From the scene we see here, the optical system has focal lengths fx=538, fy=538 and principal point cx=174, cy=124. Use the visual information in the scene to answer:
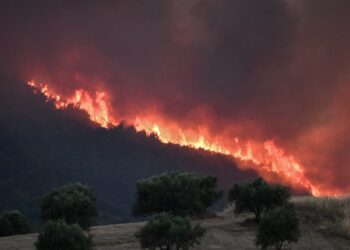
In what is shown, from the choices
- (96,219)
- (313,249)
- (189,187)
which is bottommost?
(313,249)

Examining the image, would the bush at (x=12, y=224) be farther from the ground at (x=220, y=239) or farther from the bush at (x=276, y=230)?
the bush at (x=276, y=230)

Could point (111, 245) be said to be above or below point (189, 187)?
below

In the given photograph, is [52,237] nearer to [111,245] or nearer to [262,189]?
[111,245]

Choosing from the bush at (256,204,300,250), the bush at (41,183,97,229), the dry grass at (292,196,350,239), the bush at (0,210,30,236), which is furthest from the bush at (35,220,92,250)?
the bush at (0,210,30,236)

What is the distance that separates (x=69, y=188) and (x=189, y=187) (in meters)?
19.0

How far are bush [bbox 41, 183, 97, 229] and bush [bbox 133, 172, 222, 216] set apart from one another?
33.1ft

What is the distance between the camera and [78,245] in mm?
52875

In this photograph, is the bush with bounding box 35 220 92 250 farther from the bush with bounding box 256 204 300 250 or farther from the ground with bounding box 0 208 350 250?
the bush with bounding box 256 204 300 250

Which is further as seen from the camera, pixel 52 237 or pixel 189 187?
pixel 189 187

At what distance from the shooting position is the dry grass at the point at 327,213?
7919cm

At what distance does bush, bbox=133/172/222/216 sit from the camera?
266 feet

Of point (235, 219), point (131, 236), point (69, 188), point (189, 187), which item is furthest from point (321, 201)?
point (69, 188)

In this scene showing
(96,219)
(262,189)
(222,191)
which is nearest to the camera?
(96,219)

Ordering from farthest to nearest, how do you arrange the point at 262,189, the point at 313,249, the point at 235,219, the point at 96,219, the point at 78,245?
the point at 235,219
the point at 262,189
the point at 96,219
the point at 313,249
the point at 78,245
